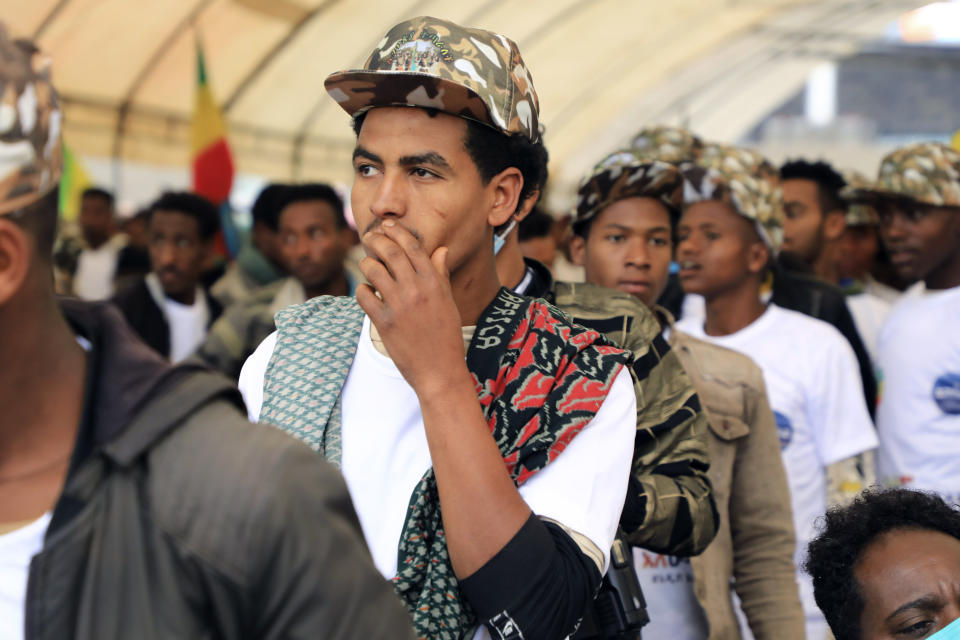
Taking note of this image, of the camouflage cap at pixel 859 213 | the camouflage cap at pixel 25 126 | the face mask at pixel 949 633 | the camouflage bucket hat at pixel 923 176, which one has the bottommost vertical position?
the face mask at pixel 949 633

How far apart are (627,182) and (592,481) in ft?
5.10

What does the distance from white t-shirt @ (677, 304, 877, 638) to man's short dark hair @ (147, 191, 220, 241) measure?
3.91 m

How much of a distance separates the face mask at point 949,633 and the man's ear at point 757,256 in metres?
2.17

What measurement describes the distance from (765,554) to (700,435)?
0.79 m

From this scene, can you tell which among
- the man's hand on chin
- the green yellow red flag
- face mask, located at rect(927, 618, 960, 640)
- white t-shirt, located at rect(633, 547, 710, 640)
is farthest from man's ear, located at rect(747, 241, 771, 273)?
the green yellow red flag

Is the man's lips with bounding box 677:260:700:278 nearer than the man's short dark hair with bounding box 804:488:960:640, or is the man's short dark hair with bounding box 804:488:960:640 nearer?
the man's short dark hair with bounding box 804:488:960:640

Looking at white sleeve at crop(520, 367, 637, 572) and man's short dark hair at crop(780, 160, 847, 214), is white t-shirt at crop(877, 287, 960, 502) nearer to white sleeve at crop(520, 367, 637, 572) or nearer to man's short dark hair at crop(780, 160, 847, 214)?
man's short dark hair at crop(780, 160, 847, 214)

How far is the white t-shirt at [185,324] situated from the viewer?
6051mm

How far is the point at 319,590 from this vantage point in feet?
3.81

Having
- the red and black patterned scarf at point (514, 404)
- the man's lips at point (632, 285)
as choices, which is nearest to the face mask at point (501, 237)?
the red and black patterned scarf at point (514, 404)

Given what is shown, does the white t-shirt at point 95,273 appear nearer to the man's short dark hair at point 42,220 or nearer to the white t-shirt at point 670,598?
the white t-shirt at point 670,598

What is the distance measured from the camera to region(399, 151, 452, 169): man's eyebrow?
195cm

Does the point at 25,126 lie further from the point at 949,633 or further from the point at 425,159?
the point at 949,633

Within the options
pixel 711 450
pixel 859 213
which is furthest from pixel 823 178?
pixel 711 450
